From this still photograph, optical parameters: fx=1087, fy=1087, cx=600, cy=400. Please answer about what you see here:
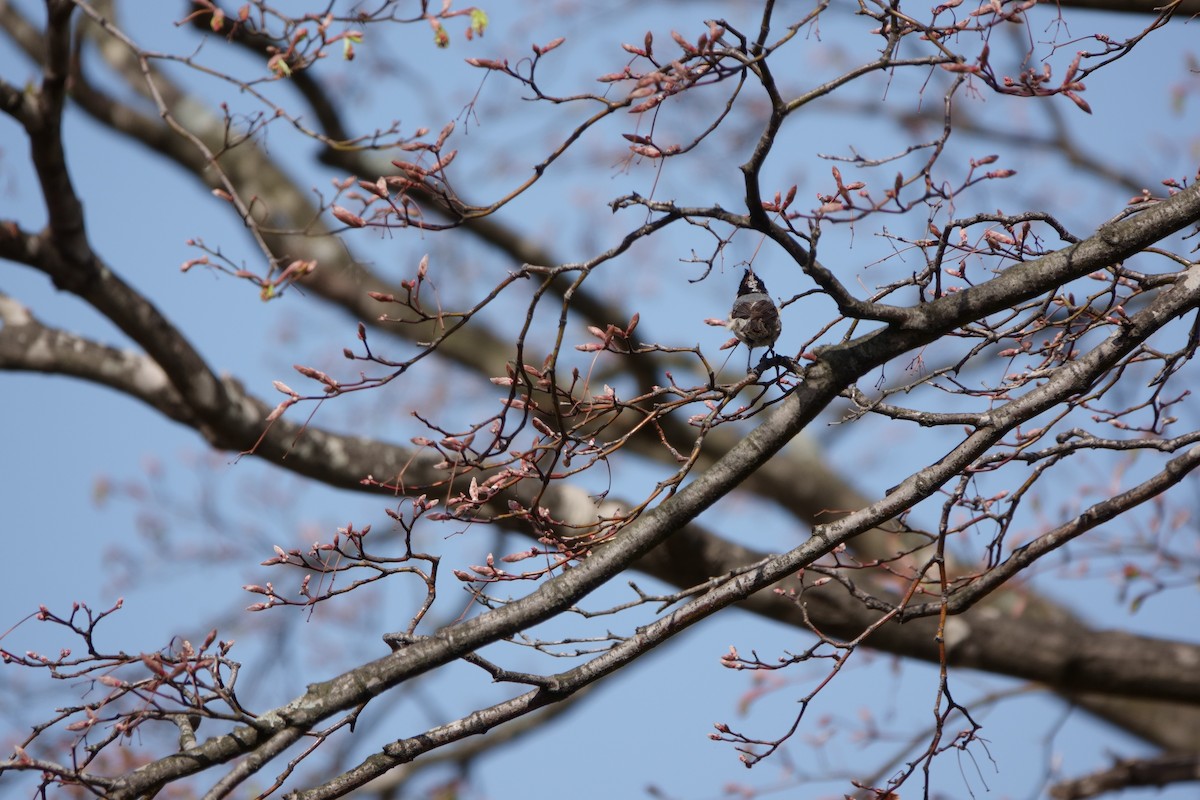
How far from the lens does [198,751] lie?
5.35ft

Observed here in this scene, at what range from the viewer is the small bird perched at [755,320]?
173cm

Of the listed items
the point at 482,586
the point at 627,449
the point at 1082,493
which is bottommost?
the point at 482,586

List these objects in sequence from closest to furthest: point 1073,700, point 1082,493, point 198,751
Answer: point 198,751 < point 1073,700 < point 1082,493

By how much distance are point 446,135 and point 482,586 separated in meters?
0.75

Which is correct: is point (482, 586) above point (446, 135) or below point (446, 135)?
below

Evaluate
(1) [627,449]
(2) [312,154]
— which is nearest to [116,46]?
(2) [312,154]

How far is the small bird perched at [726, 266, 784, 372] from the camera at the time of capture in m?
1.73

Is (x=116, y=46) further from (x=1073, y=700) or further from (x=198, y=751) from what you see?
(x=1073, y=700)

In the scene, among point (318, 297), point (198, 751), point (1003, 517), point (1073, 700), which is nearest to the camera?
point (198, 751)

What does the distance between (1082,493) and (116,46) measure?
513cm

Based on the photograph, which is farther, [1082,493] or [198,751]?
[1082,493]

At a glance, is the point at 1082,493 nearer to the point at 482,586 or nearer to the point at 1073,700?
the point at 1073,700

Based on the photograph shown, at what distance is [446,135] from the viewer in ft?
5.74

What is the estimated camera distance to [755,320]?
1728mm
